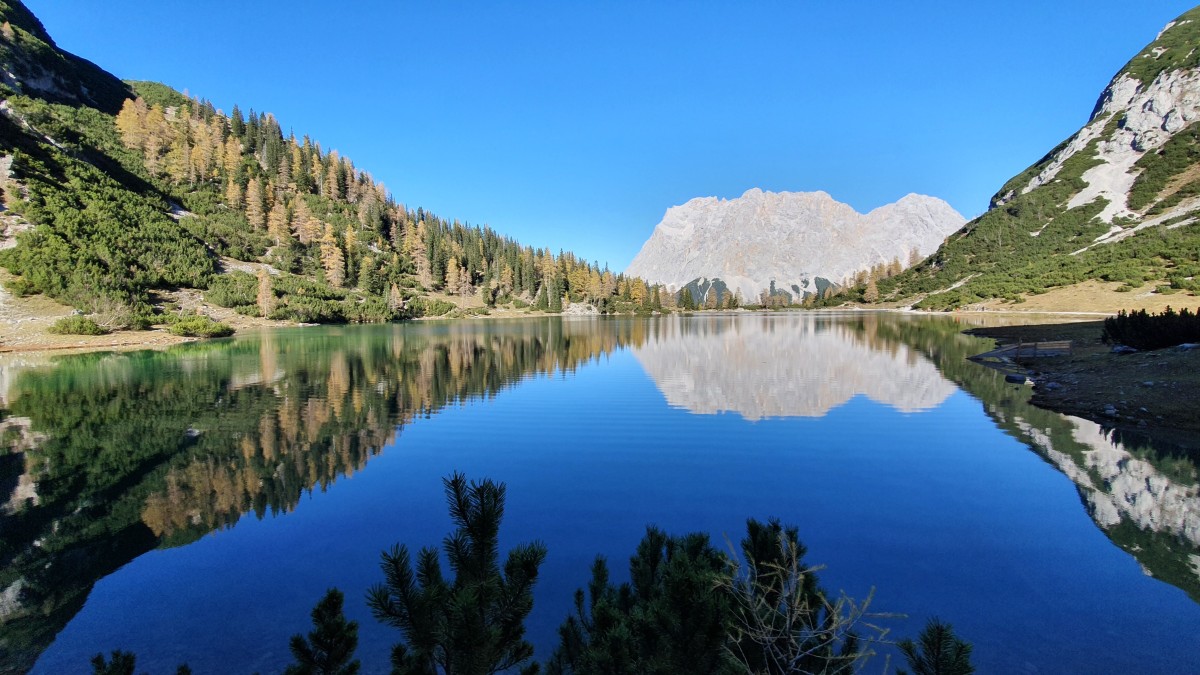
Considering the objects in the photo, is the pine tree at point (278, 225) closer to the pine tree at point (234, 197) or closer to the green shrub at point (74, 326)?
the pine tree at point (234, 197)

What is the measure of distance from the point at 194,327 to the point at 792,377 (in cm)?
5934

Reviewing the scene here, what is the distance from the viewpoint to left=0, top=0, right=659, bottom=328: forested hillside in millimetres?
60281

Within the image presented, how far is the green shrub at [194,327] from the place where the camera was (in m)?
55.5

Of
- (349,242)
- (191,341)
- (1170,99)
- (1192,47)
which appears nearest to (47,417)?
(191,341)

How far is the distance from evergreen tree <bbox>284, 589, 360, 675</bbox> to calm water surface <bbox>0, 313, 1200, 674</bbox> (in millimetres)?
3649

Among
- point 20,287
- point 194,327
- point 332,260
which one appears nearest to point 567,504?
point 194,327

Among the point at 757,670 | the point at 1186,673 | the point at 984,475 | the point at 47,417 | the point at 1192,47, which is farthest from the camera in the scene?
the point at 1192,47

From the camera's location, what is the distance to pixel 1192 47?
133 metres

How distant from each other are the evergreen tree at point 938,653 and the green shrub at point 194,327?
6867 centimetres

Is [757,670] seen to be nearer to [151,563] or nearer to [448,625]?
[448,625]

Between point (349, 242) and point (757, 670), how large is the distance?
442 feet

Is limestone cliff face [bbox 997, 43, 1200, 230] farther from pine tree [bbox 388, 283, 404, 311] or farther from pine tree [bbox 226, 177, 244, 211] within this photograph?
pine tree [bbox 226, 177, 244, 211]

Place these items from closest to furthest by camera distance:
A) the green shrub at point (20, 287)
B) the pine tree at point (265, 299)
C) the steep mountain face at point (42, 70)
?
1. the green shrub at point (20, 287)
2. the pine tree at point (265, 299)
3. the steep mountain face at point (42, 70)

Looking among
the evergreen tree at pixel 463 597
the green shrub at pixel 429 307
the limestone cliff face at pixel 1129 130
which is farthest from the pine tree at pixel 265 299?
the limestone cliff face at pixel 1129 130
